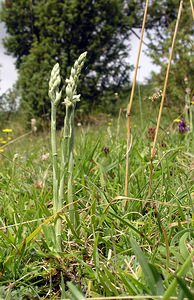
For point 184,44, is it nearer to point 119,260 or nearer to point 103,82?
point 119,260

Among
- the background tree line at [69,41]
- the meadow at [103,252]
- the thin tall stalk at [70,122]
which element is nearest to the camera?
the meadow at [103,252]

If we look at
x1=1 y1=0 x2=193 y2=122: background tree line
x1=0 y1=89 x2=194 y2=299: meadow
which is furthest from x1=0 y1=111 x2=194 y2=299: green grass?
x1=1 y1=0 x2=193 y2=122: background tree line

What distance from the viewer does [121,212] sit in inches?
43.1

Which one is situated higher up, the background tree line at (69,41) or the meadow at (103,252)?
the background tree line at (69,41)

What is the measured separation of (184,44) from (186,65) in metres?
0.54

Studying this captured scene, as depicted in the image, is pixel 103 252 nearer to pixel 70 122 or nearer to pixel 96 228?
pixel 96 228

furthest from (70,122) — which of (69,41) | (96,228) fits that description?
(69,41)

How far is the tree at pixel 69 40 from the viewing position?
11.9m

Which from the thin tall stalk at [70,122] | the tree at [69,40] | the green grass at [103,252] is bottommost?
the green grass at [103,252]

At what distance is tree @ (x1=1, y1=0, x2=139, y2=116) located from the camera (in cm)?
1185

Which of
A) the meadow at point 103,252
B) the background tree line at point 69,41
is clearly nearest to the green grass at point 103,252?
the meadow at point 103,252

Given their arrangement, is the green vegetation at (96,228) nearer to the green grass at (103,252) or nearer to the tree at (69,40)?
the green grass at (103,252)

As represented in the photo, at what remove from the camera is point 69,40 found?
1250 centimetres

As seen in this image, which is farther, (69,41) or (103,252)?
(69,41)
